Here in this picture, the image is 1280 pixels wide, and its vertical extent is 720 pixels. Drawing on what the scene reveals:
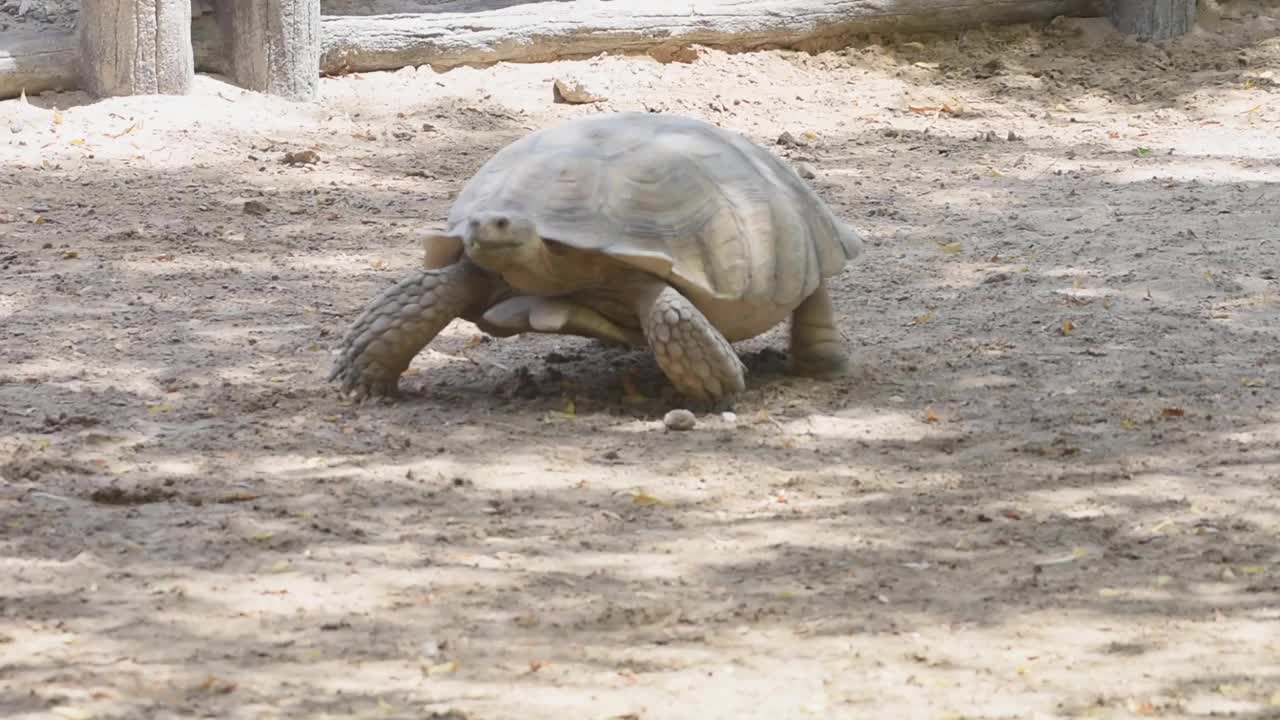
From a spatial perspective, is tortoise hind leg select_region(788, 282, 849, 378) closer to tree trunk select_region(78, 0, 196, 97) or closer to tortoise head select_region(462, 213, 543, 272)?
tortoise head select_region(462, 213, 543, 272)

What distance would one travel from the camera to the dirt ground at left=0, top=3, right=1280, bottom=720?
3188mm

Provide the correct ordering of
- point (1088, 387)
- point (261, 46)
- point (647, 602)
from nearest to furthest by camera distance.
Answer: point (647, 602), point (1088, 387), point (261, 46)

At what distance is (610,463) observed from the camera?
4492 millimetres

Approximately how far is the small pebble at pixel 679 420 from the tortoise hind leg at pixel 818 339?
27.1 inches

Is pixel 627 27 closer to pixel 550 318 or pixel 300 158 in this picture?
pixel 300 158

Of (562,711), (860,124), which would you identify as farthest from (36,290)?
(860,124)

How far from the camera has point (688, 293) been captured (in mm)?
4832

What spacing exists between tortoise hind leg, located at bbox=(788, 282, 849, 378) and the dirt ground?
0.07 meters

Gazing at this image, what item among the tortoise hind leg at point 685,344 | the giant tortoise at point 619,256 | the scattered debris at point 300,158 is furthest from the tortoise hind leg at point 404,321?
the scattered debris at point 300,158

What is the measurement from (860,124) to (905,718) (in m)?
6.69

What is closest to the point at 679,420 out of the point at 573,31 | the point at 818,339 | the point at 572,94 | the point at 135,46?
the point at 818,339

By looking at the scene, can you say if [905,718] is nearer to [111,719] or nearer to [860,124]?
[111,719]

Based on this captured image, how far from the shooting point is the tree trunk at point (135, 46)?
323 inches

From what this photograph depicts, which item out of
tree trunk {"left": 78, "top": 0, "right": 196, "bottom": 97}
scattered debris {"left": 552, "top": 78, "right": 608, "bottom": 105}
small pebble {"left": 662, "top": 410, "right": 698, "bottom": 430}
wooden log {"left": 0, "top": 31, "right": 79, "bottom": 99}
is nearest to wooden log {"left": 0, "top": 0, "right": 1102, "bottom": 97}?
wooden log {"left": 0, "top": 31, "right": 79, "bottom": 99}
